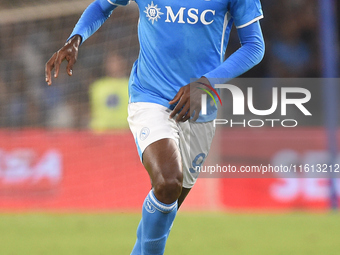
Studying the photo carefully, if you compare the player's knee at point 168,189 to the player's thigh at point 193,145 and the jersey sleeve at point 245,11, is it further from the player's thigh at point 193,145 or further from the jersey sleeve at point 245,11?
the jersey sleeve at point 245,11

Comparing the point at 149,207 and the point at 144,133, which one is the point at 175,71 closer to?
the point at 144,133

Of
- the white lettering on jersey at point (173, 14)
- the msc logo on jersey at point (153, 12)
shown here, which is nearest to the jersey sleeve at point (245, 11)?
the white lettering on jersey at point (173, 14)

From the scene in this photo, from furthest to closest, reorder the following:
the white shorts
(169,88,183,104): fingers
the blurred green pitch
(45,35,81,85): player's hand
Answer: the blurred green pitch < (45,35,81,85): player's hand < the white shorts < (169,88,183,104): fingers

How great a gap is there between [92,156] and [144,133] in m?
5.10

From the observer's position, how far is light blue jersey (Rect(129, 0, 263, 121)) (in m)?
3.64

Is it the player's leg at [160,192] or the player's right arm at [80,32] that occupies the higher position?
the player's right arm at [80,32]

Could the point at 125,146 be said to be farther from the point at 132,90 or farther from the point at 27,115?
the point at 132,90

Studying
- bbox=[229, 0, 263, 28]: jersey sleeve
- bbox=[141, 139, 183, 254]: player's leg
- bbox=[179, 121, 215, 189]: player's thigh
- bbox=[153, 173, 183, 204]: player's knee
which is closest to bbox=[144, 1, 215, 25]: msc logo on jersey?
bbox=[229, 0, 263, 28]: jersey sleeve

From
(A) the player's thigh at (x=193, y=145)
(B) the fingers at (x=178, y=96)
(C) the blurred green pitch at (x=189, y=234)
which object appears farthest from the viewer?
(C) the blurred green pitch at (x=189, y=234)

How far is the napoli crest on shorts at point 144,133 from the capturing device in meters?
3.50

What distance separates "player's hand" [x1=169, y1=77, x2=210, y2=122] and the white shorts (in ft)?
0.50

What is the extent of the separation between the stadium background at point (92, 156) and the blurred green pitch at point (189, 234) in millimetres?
23

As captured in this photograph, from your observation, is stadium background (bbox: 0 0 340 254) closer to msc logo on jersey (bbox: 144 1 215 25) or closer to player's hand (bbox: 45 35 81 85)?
player's hand (bbox: 45 35 81 85)


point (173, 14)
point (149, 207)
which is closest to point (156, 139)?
point (149, 207)
